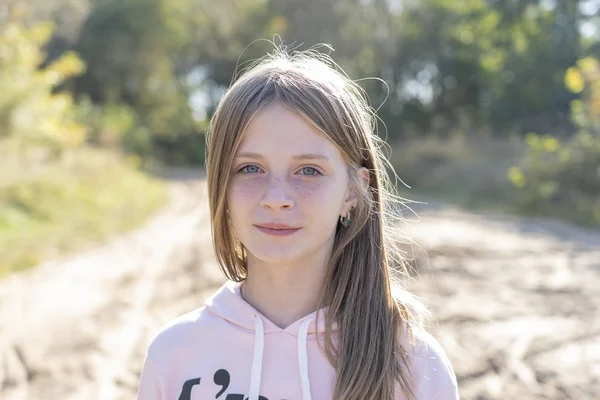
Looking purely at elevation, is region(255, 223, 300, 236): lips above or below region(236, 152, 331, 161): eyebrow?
below

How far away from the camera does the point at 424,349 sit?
56.2 inches

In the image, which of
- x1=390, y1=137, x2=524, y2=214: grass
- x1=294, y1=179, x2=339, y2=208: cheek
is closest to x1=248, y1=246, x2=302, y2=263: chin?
x1=294, y1=179, x2=339, y2=208: cheek

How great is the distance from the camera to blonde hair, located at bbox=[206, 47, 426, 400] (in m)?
1.41

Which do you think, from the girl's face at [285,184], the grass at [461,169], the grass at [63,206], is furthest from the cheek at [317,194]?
the grass at [461,169]

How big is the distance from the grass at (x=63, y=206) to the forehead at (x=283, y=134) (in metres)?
4.68

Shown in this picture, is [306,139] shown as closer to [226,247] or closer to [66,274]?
[226,247]

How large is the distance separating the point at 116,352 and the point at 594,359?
9.29ft

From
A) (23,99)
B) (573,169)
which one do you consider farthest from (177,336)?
(573,169)

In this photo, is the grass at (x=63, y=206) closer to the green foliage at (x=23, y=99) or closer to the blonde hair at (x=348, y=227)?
the green foliage at (x=23, y=99)

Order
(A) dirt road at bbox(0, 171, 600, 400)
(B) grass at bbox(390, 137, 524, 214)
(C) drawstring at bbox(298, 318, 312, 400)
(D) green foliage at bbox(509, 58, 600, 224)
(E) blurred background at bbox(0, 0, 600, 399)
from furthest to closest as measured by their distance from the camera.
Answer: (B) grass at bbox(390, 137, 524, 214)
(D) green foliage at bbox(509, 58, 600, 224)
(E) blurred background at bbox(0, 0, 600, 399)
(A) dirt road at bbox(0, 171, 600, 400)
(C) drawstring at bbox(298, 318, 312, 400)

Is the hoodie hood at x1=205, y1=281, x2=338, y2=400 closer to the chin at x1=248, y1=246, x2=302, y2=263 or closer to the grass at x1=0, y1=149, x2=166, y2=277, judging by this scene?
the chin at x1=248, y1=246, x2=302, y2=263

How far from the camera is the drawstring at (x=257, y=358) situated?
4.60ft

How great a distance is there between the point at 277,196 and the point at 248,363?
1.24 feet

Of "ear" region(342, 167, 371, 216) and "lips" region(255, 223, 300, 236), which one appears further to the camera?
"ear" region(342, 167, 371, 216)
